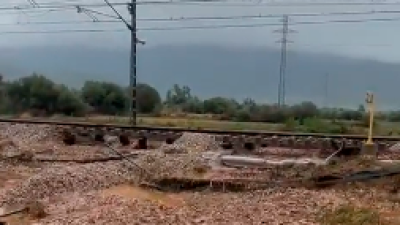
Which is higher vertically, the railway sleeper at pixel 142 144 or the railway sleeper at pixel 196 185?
the railway sleeper at pixel 142 144

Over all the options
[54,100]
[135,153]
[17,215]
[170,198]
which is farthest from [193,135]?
[54,100]

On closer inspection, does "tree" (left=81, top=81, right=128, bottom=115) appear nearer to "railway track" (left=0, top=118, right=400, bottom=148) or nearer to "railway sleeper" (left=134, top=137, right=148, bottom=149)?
"railway track" (left=0, top=118, right=400, bottom=148)

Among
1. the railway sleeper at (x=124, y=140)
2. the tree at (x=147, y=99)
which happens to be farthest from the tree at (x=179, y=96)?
the railway sleeper at (x=124, y=140)

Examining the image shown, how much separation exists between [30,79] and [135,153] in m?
36.3

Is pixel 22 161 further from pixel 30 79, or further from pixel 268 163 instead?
pixel 30 79

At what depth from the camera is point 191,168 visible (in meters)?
18.5

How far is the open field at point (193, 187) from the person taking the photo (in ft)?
41.2

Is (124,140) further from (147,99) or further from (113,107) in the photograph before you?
(147,99)

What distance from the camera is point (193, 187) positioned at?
1648 centimetres

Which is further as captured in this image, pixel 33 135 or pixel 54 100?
pixel 54 100

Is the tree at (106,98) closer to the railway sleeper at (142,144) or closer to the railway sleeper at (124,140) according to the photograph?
the railway sleeper at (124,140)

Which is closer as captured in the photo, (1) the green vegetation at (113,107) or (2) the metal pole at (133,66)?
(2) the metal pole at (133,66)

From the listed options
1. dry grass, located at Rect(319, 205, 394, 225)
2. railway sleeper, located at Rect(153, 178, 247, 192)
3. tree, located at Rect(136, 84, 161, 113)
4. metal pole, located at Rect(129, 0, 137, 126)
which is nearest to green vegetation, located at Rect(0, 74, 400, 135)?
tree, located at Rect(136, 84, 161, 113)

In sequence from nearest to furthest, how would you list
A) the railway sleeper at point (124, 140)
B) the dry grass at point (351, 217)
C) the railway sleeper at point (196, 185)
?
the dry grass at point (351, 217), the railway sleeper at point (196, 185), the railway sleeper at point (124, 140)
